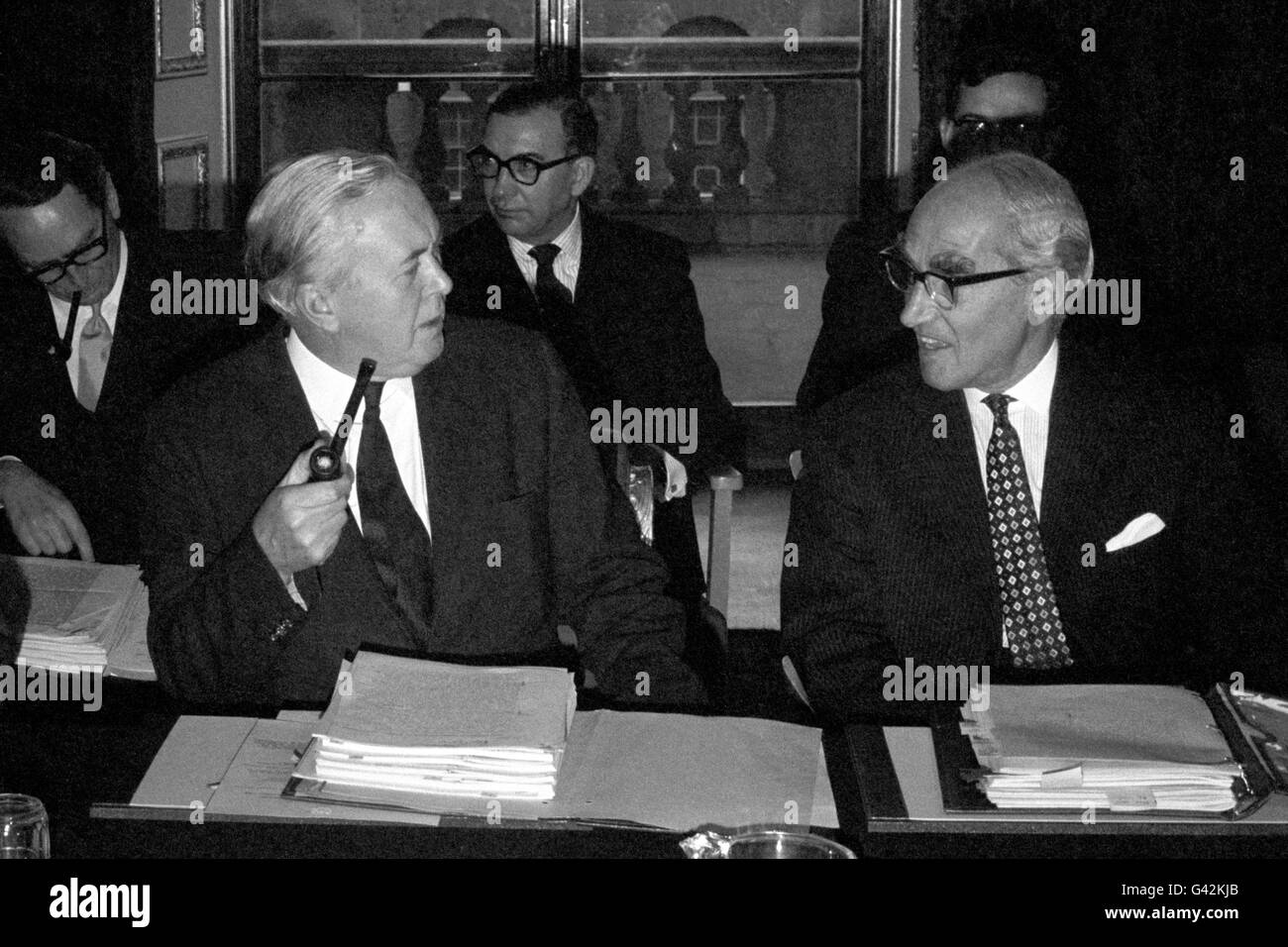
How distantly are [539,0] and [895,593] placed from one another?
166 inches

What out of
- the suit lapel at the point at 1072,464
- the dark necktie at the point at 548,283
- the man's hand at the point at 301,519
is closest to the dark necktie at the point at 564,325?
the dark necktie at the point at 548,283

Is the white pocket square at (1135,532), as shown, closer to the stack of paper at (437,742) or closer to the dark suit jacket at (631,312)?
the stack of paper at (437,742)

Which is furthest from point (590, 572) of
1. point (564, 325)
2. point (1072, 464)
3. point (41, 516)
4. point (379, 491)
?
point (564, 325)

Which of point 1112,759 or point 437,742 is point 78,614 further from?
point 1112,759

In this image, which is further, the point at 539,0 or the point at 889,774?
the point at 539,0

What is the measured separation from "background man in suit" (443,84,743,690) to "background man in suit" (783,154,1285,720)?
140 centimetres

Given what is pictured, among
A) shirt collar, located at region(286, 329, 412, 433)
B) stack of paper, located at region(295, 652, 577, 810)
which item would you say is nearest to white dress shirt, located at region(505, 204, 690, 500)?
shirt collar, located at region(286, 329, 412, 433)

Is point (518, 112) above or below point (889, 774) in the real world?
above

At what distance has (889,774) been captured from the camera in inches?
64.3

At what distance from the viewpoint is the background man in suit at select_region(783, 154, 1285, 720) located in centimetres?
221

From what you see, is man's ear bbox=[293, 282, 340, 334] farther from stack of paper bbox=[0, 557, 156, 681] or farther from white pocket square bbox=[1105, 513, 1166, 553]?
white pocket square bbox=[1105, 513, 1166, 553]
